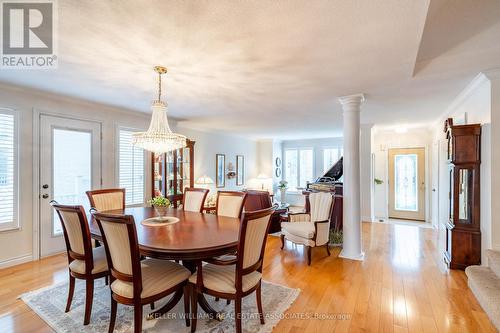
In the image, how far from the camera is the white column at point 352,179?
3523 millimetres

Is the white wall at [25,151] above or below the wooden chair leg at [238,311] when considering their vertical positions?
above

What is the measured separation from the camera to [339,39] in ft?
6.30

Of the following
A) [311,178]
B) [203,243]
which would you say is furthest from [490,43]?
[311,178]

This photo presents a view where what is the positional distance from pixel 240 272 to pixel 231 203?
1406 mm

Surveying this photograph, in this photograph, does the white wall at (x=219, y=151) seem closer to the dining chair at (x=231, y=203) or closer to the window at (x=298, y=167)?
→ the window at (x=298, y=167)

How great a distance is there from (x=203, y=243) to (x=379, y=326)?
1.62m

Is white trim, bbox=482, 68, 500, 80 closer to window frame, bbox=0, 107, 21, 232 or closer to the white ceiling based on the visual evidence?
the white ceiling

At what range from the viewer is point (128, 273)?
1717mm

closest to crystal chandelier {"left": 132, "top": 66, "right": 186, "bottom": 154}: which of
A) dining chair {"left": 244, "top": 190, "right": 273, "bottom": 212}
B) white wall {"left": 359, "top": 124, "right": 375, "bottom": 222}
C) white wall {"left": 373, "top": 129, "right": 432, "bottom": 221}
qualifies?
dining chair {"left": 244, "top": 190, "right": 273, "bottom": 212}

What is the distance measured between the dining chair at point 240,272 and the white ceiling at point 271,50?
4.52ft

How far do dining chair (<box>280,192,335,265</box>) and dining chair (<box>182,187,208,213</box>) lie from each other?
1352 mm

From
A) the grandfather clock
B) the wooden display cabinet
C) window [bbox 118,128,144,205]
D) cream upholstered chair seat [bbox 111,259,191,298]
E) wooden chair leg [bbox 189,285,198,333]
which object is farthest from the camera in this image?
the wooden display cabinet

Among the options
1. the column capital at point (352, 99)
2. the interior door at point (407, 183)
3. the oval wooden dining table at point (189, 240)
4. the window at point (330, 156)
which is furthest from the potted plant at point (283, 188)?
the oval wooden dining table at point (189, 240)

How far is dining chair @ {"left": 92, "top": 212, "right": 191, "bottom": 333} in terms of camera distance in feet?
5.42
